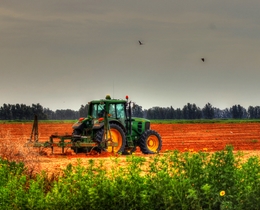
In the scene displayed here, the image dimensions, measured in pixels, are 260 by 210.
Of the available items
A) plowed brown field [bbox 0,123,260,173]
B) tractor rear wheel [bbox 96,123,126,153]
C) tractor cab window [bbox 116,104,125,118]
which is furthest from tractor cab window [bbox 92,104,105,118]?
plowed brown field [bbox 0,123,260,173]

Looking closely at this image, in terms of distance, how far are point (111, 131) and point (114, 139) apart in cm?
36

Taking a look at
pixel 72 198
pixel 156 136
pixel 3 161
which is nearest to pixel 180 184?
pixel 72 198

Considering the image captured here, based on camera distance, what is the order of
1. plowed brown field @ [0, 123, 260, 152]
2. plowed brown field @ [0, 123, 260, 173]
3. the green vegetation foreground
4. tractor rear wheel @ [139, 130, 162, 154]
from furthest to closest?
plowed brown field @ [0, 123, 260, 152] < tractor rear wheel @ [139, 130, 162, 154] < plowed brown field @ [0, 123, 260, 173] < the green vegetation foreground

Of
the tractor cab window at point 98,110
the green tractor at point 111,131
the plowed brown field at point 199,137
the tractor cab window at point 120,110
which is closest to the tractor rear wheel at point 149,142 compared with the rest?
the green tractor at point 111,131

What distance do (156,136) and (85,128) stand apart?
3252 mm

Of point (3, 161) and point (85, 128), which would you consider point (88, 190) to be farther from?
point (85, 128)

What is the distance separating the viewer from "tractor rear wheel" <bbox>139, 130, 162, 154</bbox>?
25.7 metres

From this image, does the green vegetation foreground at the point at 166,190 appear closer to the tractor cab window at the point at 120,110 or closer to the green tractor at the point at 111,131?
the green tractor at the point at 111,131

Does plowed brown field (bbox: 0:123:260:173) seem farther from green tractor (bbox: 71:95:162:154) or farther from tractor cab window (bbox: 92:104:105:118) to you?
tractor cab window (bbox: 92:104:105:118)

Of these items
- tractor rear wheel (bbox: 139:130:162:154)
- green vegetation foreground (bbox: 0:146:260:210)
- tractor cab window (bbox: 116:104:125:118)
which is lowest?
green vegetation foreground (bbox: 0:146:260:210)

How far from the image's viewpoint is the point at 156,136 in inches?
1041

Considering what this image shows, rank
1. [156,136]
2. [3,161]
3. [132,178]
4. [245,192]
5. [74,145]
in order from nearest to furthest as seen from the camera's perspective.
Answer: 1. [245,192]
2. [132,178]
3. [3,161]
4. [74,145]
5. [156,136]

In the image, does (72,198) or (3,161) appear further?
(3,161)

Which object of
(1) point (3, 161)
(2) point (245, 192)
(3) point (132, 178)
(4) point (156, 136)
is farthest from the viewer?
(4) point (156, 136)
